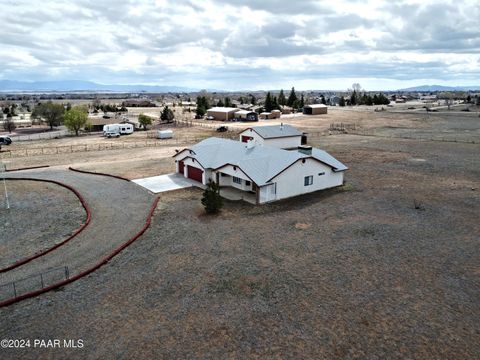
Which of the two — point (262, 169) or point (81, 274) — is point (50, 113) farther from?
point (81, 274)

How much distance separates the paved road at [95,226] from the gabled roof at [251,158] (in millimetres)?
6690

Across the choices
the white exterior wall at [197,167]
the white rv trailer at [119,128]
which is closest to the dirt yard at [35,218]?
the white exterior wall at [197,167]

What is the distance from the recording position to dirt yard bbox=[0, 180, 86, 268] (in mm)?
20812

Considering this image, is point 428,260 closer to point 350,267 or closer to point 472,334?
point 350,267

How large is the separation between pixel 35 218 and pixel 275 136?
3132 cm

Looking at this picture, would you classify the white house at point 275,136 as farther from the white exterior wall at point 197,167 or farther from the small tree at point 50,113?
the small tree at point 50,113

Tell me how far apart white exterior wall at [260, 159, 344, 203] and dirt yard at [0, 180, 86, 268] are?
13.9 metres

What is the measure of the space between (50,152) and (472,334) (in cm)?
5322

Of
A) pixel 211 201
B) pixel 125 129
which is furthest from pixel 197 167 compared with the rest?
pixel 125 129

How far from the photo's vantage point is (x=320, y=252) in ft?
65.5

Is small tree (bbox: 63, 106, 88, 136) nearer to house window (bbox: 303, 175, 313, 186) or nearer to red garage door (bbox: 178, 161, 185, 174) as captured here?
red garage door (bbox: 178, 161, 185, 174)

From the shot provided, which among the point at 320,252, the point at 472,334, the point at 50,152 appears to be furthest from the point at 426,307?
the point at 50,152

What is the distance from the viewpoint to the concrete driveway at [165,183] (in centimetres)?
3259

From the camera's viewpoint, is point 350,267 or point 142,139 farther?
point 142,139
